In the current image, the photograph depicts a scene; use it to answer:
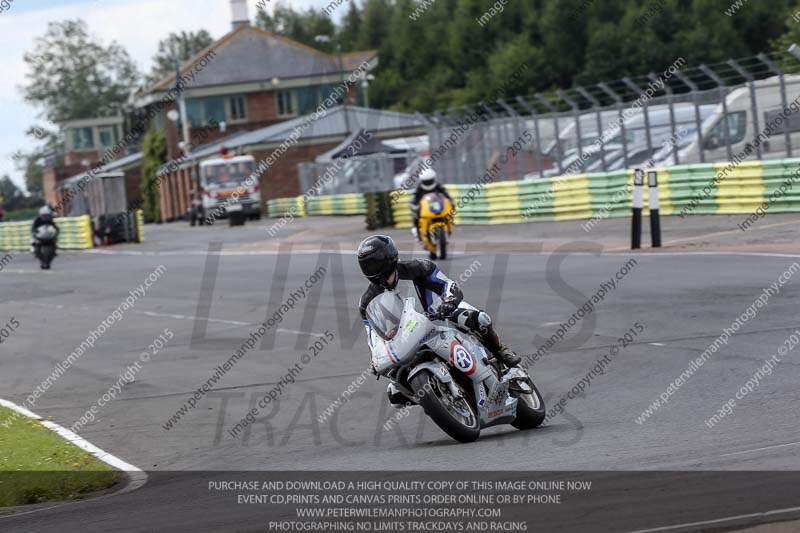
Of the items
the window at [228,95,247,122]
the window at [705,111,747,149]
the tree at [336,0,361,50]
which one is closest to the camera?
the window at [705,111,747,149]

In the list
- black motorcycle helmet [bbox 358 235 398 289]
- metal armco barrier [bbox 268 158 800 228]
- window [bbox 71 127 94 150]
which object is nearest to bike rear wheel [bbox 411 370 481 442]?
black motorcycle helmet [bbox 358 235 398 289]

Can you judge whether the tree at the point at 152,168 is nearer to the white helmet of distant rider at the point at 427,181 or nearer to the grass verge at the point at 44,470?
the white helmet of distant rider at the point at 427,181

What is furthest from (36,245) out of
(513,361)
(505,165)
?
(513,361)

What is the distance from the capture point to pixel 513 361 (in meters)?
8.82

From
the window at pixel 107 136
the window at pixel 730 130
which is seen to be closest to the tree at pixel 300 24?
the window at pixel 107 136

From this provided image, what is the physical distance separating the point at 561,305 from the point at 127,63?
108996 mm

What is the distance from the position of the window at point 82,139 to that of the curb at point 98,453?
104 metres

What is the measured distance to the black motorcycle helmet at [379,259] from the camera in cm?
829

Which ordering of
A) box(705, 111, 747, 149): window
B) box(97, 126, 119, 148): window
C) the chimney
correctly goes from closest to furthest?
box(705, 111, 747, 149): window, the chimney, box(97, 126, 119, 148): window

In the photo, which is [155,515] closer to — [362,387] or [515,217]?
[362,387]

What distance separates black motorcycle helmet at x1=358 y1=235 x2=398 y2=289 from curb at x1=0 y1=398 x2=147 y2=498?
1.99 m

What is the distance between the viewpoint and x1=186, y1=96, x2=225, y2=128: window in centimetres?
7719

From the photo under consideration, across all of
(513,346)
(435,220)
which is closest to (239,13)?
(435,220)

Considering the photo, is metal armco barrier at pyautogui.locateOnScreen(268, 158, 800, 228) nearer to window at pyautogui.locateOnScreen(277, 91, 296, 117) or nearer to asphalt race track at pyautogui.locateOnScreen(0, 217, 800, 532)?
asphalt race track at pyautogui.locateOnScreen(0, 217, 800, 532)
